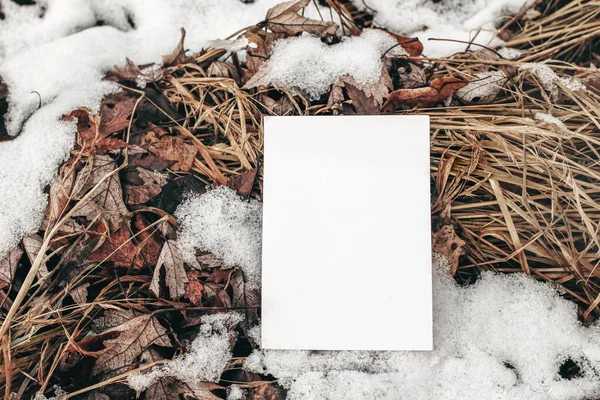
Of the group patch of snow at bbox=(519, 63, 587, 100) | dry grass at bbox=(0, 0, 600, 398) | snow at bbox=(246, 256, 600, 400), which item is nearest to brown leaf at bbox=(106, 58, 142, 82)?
dry grass at bbox=(0, 0, 600, 398)

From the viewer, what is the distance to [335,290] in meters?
1.23

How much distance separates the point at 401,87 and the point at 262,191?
0.52 m

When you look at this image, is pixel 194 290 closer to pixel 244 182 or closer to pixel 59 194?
pixel 244 182

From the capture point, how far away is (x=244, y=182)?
1245 mm

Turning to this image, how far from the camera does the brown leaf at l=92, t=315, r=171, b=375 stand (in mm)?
1159

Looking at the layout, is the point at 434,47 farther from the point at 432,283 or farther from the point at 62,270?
the point at 62,270

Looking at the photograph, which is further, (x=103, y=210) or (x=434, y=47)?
(x=434, y=47)

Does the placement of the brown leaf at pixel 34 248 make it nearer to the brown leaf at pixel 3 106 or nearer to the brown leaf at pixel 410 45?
the brown leaf at pixel 3 106

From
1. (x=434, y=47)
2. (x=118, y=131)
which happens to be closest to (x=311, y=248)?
(x=118, y=131)

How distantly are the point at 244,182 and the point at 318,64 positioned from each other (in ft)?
1.38

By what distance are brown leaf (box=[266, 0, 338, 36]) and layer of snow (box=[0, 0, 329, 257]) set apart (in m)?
0.20

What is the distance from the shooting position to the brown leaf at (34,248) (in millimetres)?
1198

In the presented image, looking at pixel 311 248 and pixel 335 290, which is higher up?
pixel 311 248

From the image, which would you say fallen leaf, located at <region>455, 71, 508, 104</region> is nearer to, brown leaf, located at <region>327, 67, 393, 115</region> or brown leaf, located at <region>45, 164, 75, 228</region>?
brown leaf, located at <region>327, 67, 393, 115</region>
